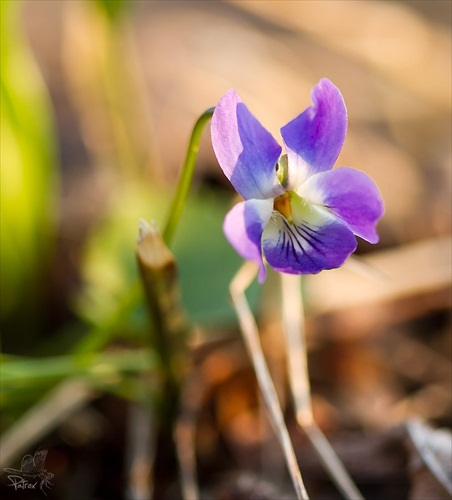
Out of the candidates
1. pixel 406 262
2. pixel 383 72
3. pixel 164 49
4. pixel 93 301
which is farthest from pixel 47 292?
pixel 383 72

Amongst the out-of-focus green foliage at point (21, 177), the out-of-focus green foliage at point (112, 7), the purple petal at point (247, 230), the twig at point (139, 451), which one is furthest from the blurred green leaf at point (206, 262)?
the purple petal at point (247, 230)

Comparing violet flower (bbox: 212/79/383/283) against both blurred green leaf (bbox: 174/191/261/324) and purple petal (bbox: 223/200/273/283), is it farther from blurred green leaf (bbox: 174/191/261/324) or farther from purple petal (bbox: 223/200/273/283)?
blurred green leaf (bbox: 174/191/261/324)

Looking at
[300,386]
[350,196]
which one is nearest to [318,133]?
[350,196]

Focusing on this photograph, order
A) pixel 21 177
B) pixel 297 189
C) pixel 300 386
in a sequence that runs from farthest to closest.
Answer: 1. pixel 21 177
2. pixel 300 386
3. pixel 297 189

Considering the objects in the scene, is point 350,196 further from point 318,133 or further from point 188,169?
point 188,169

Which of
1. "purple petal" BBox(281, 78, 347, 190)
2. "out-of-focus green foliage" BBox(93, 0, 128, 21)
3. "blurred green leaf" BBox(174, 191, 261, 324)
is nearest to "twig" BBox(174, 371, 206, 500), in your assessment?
"blurred green leaf" BBox(174, 191, 261, 324)

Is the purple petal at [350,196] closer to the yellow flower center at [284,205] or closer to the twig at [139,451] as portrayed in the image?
the yellow flower center at [284,205]
